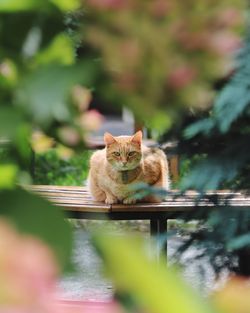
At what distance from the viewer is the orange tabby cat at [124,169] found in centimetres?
501

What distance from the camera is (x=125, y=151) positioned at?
511cm

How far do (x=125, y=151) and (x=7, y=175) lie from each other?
171 inches

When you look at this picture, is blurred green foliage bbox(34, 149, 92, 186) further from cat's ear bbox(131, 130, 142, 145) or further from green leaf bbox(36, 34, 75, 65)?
Result: green leaf bbox(36, 34, 75, 65)

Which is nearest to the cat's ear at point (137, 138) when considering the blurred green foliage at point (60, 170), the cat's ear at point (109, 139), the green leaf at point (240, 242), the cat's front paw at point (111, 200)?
the cat's ear at point (109, 139)

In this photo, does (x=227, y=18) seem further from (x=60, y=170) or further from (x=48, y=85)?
(x=60, y=170)

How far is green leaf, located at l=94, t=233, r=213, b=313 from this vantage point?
581 mm

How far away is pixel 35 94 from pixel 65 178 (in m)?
8.57

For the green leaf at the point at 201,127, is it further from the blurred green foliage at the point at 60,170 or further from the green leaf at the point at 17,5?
the blurred green foliage at the point at 60,170

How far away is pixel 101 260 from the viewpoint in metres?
0.65

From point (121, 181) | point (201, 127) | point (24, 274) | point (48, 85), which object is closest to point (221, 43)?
point (48, 85)

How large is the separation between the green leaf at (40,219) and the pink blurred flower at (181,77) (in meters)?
0.15

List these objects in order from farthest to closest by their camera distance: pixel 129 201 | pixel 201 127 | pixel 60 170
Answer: pixel 60 170
pixel 129 201
pixel 201 127

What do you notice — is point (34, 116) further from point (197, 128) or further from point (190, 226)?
point (190, 226)

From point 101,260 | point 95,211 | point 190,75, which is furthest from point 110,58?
point 95,211
